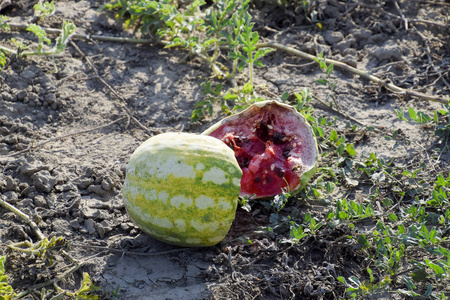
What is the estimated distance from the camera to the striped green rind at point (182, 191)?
2916mm

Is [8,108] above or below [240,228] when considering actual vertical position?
above

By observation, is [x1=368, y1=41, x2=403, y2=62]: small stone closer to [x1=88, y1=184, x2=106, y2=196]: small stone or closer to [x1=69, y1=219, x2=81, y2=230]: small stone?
[x1=88, y1=184, x2=106, y2=196]: small stone

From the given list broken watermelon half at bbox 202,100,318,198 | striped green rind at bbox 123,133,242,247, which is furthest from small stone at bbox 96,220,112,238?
broken watermelon half at bbox 202,100,318,198

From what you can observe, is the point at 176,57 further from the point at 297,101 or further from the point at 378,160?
the point at 378,160

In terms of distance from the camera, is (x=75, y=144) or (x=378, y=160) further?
(x=75, y=144)

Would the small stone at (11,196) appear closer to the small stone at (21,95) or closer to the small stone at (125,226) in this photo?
the small stone at (125,226)

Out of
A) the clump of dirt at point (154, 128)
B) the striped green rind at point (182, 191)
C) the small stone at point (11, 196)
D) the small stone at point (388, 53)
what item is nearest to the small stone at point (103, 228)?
the clump of dirt at point (154, 128)

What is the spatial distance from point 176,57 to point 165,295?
8.88ft

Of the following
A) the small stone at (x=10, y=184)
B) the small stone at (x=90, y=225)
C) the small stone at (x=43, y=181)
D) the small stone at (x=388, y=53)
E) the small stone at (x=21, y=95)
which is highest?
the small stone at (x=21, y=95)

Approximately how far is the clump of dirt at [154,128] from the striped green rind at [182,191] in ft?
0.61

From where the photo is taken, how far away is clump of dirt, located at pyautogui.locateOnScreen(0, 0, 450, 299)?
116 inches

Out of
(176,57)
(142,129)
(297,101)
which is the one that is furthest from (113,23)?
(297,101)

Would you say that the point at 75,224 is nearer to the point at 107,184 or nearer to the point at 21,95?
the point at 107,184

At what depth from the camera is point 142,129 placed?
417cm
